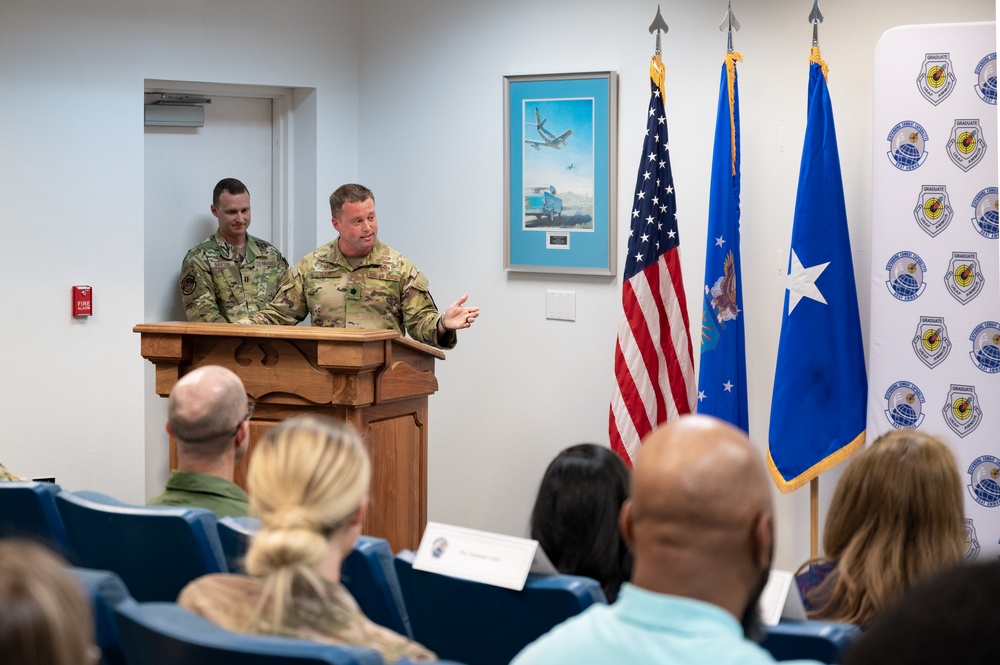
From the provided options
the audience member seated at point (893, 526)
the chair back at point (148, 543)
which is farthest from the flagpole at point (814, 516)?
the chair back at point (148, 543)

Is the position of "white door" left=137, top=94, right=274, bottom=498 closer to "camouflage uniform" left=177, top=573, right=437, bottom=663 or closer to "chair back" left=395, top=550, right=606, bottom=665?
"chair back" left=395, top=550, right=606, bottom=665

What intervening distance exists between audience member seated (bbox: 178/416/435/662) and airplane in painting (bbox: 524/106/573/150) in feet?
12.6

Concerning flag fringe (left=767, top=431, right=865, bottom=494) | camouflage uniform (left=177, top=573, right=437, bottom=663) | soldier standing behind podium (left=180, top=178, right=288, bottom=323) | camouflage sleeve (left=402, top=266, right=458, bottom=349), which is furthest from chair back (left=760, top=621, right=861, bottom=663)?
soldier standing behind podium (left=180, top=178, right=288, bottom=323)

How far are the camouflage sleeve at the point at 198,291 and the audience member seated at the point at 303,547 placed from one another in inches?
157

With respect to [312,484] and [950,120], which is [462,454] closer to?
[950,120]

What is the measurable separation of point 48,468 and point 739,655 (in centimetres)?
455

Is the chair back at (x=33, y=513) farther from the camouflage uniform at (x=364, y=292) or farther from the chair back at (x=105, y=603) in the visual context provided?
the camouflage uniform at (x=364, y=292)

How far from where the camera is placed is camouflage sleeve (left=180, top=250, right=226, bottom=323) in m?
5.73

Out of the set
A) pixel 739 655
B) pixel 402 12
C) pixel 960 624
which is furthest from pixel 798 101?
pixel 960 624

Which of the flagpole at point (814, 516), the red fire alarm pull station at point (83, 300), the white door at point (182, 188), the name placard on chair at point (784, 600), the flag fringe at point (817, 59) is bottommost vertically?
the flagpole at point (814, 516)

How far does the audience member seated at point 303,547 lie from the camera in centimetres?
173

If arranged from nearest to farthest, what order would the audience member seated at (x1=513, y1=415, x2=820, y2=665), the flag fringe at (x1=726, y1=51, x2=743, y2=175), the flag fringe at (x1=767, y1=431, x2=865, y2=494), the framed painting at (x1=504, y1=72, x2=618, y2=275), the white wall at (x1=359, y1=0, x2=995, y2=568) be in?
the audience member seated at (x1=513, y1=415, x2=820, y2=665)
the flag fringe at (x1=767, y1=431, x2=865, y2=494)
the flag fringe at (x1=726, y1=51, x2=743, y2=175)
the white wall at (x1=359, y1=0, x2=995, y2=568)
the framed painting at (x1=504, y1=72, x2=618, y2=275)

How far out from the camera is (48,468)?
208 inches

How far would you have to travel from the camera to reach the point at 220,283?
5781mm
